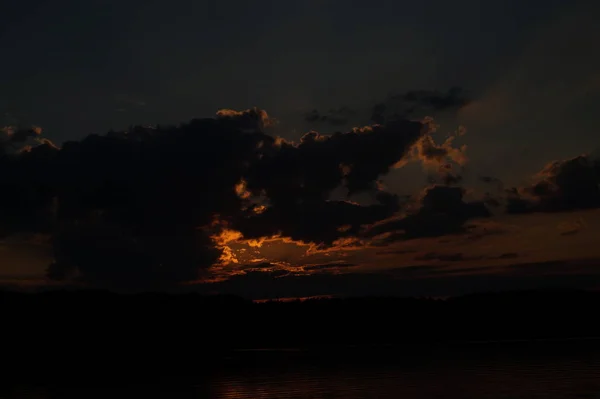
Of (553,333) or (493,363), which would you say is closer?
(493,363)

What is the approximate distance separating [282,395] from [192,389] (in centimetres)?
1046

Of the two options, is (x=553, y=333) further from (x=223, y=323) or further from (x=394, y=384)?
(x=394, y=384)

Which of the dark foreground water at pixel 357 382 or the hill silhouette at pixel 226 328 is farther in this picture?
the hill silhouette at pixel 226 328

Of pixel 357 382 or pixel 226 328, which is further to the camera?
pixel 226 328

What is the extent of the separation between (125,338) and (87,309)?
17.1 meters

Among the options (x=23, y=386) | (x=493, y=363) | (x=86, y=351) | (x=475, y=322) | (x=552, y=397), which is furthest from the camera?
(x=475, y=322)

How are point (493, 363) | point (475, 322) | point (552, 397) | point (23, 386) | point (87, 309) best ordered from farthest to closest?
point (475, 322) < point (87, 309) < point (493, 363) < point (23, 386) < point (552, 397)

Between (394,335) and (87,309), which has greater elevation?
(87,309)

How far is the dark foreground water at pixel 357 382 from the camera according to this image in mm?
53000

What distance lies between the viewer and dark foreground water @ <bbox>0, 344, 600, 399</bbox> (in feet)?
174

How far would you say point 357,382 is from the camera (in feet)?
204

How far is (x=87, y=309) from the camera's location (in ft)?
586

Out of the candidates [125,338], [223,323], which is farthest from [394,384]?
[223,323]

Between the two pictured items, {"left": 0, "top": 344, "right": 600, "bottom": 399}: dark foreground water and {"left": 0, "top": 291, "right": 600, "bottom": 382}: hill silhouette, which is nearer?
{"left": 0, "top": 344, "right": 600, "bottom": 399}: dark foreground water
